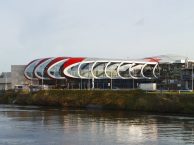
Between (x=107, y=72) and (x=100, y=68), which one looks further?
(x=100, y=68)

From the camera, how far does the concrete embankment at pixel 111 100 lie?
74.4 meters

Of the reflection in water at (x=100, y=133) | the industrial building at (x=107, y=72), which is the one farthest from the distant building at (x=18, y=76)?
the reflection in water at (x=100, y=133)

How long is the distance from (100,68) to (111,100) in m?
53.1

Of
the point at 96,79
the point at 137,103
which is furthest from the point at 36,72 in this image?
the point at 137,103

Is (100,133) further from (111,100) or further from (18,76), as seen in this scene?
(18,76)

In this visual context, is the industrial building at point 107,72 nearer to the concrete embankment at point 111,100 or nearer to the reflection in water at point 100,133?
the concrete embankment at point 111,100

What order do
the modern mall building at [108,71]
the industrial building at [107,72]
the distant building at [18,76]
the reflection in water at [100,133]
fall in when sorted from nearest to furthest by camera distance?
the reflection in water at [100,133]
the industrial building at [107,72]
the modern mall building at [108,71]
the distant building at [18,76]

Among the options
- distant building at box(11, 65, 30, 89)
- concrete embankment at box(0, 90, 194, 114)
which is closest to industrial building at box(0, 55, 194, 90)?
distant building at box(11, 65, 30, 89)

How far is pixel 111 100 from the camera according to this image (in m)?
91.0

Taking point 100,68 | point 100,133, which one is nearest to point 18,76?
point 100,68

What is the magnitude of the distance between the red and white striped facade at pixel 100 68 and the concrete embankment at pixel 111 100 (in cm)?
2095

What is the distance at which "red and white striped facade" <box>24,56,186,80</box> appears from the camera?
142 meters

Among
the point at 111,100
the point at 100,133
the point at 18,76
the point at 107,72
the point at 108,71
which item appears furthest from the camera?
the point at 18,76

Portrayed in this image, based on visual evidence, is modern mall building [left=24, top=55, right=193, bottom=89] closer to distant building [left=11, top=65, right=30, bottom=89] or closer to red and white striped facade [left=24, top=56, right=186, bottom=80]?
red and white striped facade [left=24, top=56, right=186, bottom=80]
